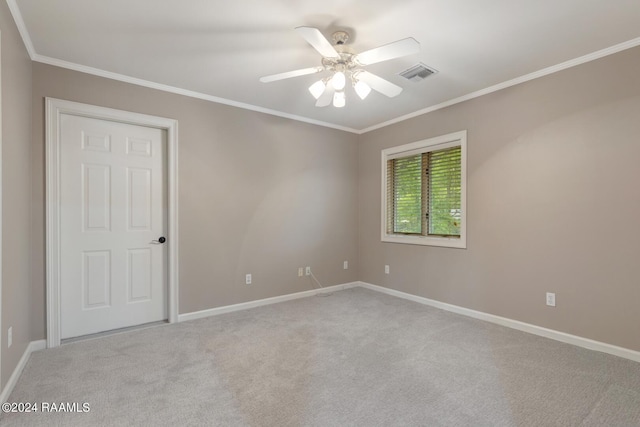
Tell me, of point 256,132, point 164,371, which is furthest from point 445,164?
point 164,371

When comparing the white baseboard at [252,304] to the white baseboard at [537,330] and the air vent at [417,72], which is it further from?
the air vent at [417,72]

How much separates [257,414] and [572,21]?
133 inches

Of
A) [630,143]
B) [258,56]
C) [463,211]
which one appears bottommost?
[463,211]

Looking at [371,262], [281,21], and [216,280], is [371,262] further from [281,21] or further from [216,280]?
[281,21]

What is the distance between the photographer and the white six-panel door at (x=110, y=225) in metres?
2.88

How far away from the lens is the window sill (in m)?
3.64

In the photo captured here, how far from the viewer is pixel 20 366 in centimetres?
227

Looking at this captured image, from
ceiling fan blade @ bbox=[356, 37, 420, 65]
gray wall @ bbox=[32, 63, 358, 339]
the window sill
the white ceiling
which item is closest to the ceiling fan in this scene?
ceiling fan blade @ bbox=[356, 37, 420, 65]

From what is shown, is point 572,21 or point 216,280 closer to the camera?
point 572,21

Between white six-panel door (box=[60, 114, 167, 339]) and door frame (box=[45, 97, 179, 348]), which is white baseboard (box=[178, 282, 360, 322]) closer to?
white six-panel door (box=[60, 114, 167, 339])

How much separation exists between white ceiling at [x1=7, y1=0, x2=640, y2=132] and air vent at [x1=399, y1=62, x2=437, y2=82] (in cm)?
8

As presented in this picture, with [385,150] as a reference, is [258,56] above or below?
above

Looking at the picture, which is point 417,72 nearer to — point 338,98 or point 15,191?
point 338,98

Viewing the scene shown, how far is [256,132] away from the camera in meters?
3.93
